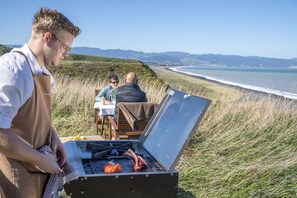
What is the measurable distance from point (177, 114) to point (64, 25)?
90 cm

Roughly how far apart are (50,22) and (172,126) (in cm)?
96

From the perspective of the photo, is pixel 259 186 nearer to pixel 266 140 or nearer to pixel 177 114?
pixel 266 140

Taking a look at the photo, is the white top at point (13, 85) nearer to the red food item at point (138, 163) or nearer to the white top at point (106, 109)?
the red food item at point (138, 163)

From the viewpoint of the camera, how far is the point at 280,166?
4141 mm

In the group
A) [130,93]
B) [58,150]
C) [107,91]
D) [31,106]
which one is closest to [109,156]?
[58,150]

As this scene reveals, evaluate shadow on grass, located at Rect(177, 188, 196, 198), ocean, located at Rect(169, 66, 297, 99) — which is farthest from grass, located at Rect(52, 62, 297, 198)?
ocean, located at Rect(169, 66, 297, 99)

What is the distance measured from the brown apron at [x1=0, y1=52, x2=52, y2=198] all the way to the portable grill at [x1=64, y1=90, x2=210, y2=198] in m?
0.18

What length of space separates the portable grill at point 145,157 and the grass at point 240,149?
1.76 meters

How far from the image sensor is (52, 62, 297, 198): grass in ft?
12.9

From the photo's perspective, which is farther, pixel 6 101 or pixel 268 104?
pixel 268 104

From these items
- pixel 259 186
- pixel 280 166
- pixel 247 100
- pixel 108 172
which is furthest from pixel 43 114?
pixel 247 100

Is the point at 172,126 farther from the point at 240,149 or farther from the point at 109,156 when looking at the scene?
the point at 240,149

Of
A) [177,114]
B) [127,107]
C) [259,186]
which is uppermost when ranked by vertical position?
[177,114]

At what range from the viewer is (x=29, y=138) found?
171 centimetres
